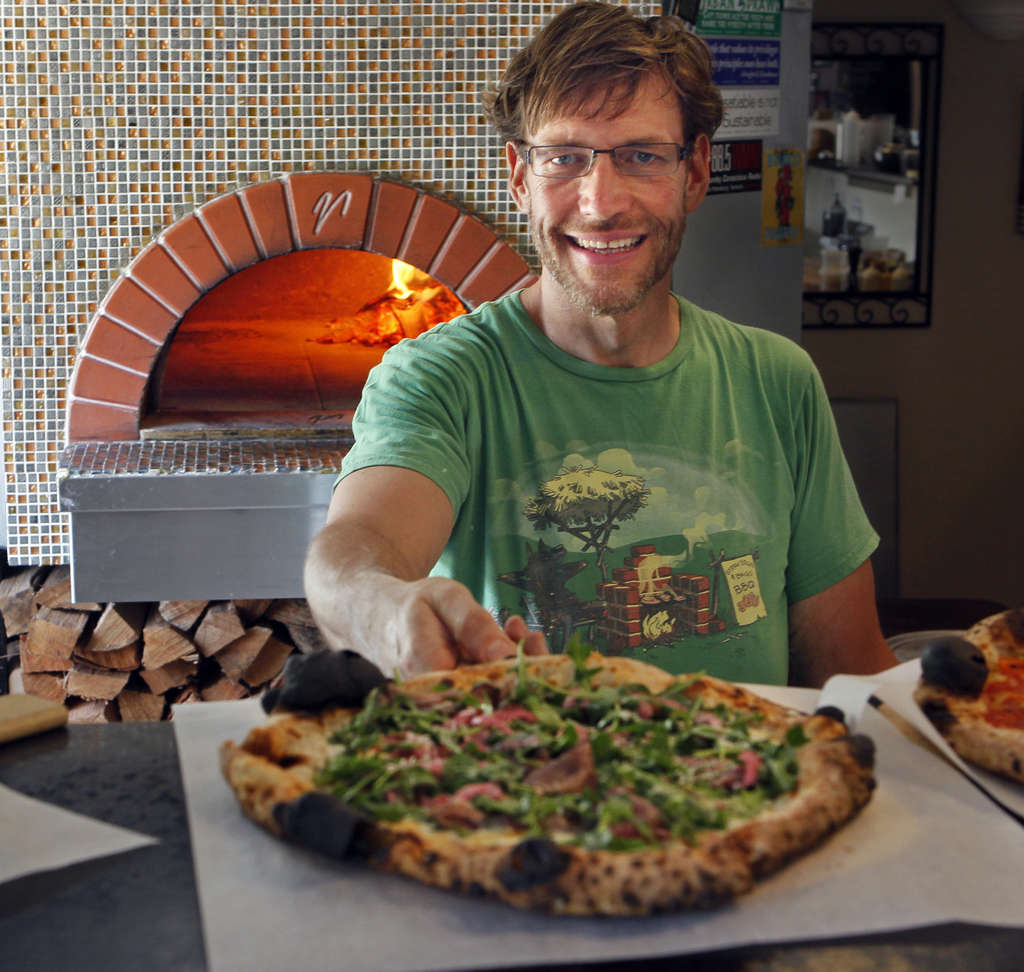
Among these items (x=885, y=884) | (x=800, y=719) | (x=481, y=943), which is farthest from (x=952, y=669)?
(x=481, y=943)

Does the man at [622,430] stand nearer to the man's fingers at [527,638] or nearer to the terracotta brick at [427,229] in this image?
the man's fingers at [527,638]

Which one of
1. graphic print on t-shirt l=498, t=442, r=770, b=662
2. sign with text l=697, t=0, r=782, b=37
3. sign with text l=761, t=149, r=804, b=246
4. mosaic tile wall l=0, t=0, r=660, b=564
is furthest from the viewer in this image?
sign with text l=761, t=149, r=804, b=246

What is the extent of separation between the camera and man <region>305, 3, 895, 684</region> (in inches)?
69.4

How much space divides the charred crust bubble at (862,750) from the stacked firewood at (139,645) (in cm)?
200

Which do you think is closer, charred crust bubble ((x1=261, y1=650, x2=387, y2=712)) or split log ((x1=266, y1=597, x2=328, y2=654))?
charred crust bubble ((x1=261, y1=650, x2=387, y2=712))

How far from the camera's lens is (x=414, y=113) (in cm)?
290

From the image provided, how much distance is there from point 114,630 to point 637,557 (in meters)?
1.49

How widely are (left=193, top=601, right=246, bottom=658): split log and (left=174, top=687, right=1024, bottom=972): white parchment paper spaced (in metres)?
1.86

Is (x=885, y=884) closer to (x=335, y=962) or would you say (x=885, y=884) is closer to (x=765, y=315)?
(x=335, y=962)

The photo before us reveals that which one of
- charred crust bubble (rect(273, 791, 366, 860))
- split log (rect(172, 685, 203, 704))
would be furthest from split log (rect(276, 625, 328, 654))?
charred crust bubble (rect(273, 791, 366, 860))

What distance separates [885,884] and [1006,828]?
157mm

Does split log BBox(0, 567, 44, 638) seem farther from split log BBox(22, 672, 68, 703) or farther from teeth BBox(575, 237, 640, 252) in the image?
teeth BBox(575, 237, 640, 252)

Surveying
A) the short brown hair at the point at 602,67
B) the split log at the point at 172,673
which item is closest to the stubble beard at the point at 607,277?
the short brown hair at the point at 602,67

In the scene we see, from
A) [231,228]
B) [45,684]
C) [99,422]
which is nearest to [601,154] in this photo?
[231,228]
